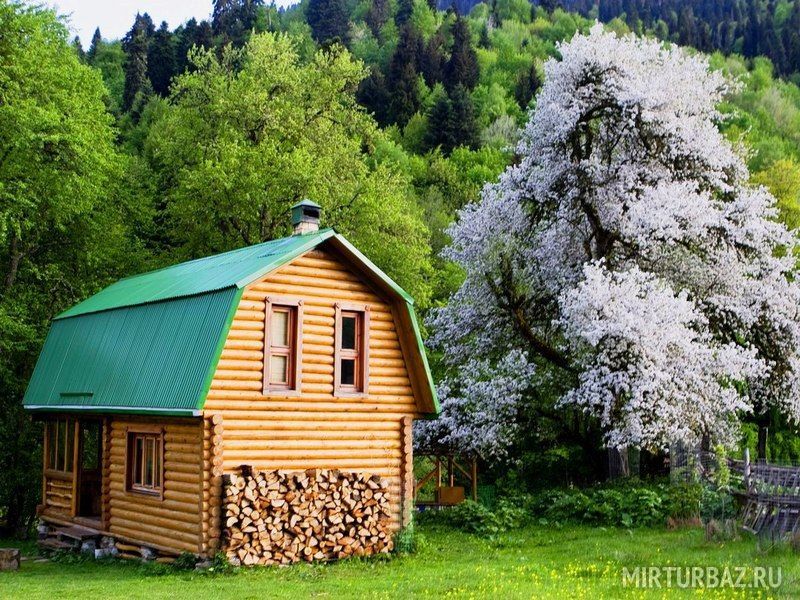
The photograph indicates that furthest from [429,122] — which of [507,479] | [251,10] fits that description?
[507,479]

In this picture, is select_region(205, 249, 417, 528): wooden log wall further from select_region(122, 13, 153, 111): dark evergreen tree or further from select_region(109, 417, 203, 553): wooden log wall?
select_region(122, 13, 153, 111): dark evergreen tree

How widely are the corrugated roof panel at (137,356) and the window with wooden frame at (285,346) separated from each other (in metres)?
1.29

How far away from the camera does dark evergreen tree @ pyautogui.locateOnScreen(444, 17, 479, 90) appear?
10012 cm

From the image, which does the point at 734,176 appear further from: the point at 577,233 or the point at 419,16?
the point at 419,16

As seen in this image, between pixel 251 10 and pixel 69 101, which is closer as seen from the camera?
pixel 69 101

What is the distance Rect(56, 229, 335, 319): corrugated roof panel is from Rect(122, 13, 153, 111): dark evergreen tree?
5213 centimetres

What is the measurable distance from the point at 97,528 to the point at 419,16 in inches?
4640

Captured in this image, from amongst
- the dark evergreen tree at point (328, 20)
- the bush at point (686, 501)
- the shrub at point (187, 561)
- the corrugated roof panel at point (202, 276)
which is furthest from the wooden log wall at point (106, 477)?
the dark evergreen tree at point (328, 20)

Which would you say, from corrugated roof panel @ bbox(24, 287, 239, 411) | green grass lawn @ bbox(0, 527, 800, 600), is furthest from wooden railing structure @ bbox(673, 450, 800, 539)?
corrugated roof panel @ bbox(24, 287, 239, 411)

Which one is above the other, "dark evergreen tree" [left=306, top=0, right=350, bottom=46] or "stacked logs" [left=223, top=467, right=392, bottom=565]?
"dark evergreen tree" [left=306, top=0, right=350, bottom=46]

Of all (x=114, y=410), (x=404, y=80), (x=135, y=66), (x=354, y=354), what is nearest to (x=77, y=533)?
(x=114, y=410)

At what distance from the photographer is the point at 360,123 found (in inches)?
1581

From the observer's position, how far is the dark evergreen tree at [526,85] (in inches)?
4016

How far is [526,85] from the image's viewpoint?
102500 millimetres
